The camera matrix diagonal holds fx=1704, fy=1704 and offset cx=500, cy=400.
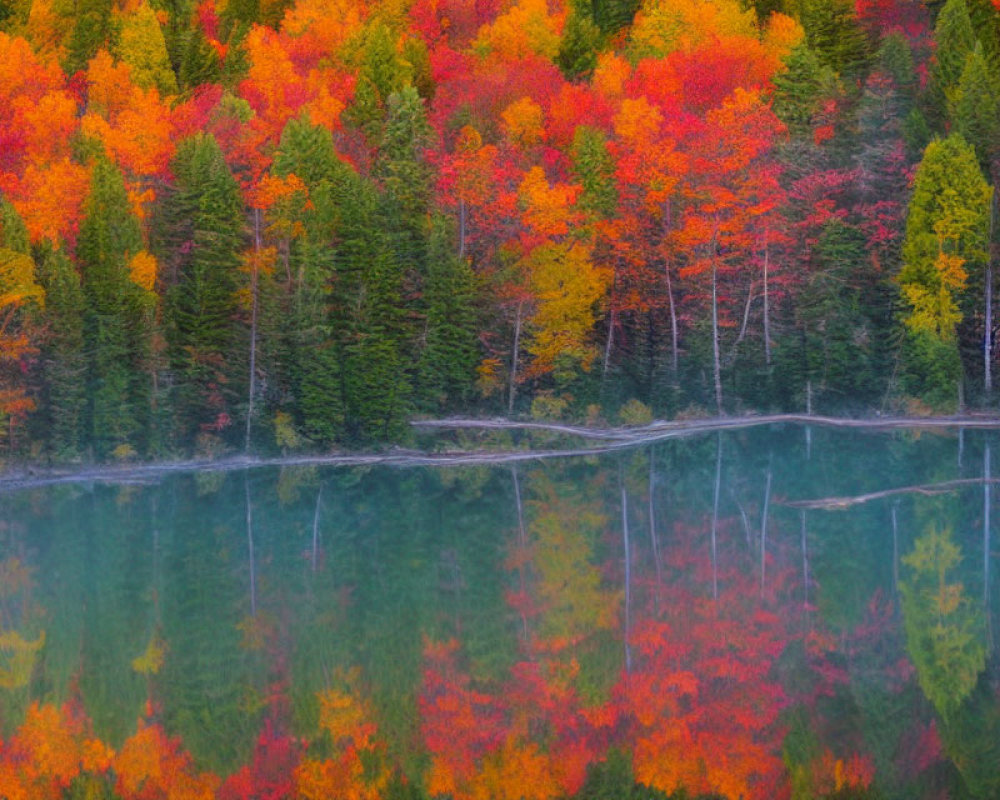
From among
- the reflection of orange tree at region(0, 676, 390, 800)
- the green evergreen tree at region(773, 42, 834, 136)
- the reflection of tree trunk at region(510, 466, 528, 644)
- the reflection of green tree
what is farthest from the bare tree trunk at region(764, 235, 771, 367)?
the reflection of orange tree at region(0, 676, 390, 800)

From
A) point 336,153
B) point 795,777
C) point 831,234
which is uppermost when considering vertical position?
point 336,153

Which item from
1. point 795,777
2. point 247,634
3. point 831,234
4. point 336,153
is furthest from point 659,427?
point 795,777

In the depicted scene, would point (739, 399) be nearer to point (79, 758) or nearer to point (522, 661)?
point (522, 661)

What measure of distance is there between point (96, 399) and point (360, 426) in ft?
27.3

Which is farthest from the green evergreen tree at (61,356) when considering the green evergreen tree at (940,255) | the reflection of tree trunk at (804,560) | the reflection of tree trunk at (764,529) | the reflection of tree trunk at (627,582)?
the green evergreen tree at (940,255)

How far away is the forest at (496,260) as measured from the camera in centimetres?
5325

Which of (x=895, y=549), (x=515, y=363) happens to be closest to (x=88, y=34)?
(x=515, y=363)

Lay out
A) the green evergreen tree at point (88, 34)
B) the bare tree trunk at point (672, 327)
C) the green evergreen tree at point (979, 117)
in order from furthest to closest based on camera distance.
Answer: the green evergreen tree at point (88, 34) → the bare tree trunk at point (672, 327) → the green evergreen tree at point (979, 117)

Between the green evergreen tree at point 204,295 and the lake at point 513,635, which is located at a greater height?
the green evergreen tree at point 204,295

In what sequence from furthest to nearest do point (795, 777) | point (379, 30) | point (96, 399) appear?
point (379, 30), point (96, 399), point (795, 777)

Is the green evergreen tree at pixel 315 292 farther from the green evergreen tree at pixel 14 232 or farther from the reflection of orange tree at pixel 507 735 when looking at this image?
the reflection of orange tree at pixel 507 735

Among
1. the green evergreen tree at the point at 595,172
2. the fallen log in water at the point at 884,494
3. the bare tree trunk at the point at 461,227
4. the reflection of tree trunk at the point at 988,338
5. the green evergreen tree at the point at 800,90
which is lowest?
the fallen log in water at the point at 884,494

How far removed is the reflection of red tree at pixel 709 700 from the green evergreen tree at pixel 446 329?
23.0 m

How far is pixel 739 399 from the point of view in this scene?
191 ft
